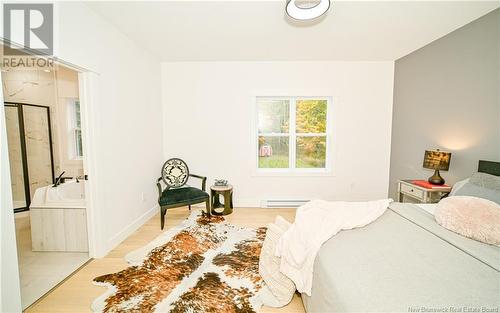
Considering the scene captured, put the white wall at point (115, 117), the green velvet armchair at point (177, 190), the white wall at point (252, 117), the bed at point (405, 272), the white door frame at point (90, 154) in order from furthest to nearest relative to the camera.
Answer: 1. the white wall at point (252, 117)
2. the green velvet armchair at point (177, 190)
3. the white door frame at point (90, 154)
4. the white wall at point (115, 117)
5. the bed at point (405, 272)

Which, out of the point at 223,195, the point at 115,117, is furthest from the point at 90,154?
the point at 223,195

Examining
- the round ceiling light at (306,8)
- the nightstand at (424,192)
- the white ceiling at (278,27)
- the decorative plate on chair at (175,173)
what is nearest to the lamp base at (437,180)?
the nightstand at (424,192)

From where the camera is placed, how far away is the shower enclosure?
3438 millimetres

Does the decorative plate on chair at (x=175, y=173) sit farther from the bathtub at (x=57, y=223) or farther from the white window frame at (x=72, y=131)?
the white window frame at (x=72, y=131)

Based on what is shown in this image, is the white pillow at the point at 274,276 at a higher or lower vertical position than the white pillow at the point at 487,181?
lower

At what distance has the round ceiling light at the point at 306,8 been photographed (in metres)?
1.76

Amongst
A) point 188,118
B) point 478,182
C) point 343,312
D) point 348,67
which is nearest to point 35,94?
point 188,118

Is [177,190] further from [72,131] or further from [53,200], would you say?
[72,131]

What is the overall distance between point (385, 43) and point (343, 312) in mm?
3450

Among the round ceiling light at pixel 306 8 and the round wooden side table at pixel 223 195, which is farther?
the round wooden side table at pixel 223 195

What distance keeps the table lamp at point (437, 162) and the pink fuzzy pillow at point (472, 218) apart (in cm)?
115

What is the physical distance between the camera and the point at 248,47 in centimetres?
322

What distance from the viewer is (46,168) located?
3734mm

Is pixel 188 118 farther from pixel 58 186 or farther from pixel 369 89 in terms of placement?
pixel 369 89
